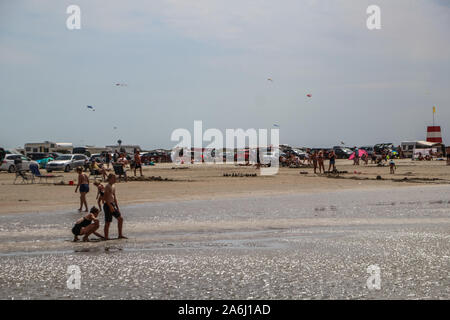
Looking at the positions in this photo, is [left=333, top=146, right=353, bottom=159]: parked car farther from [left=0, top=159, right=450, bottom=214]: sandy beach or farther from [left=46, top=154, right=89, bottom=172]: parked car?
[left=46, top=154, right=89, bottom=172]: parked car

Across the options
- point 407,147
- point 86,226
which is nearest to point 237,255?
point 86,226

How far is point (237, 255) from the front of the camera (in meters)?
10.4

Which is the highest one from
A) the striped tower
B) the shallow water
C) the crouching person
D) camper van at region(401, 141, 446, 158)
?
the striped tower

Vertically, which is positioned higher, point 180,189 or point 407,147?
point 407,147

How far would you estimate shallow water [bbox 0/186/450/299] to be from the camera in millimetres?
8008

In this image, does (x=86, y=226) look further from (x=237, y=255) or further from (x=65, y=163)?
(x=65, y=163)

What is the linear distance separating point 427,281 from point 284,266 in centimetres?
237

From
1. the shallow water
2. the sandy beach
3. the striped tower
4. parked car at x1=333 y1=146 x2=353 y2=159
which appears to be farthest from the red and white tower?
the shallow water

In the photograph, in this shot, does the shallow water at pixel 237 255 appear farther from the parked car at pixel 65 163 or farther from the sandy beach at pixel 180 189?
the parked car at pixel 65 163
